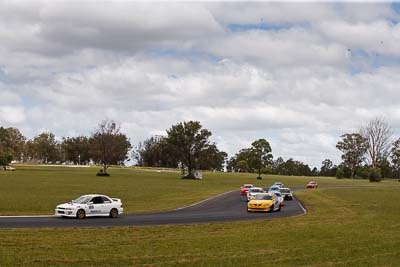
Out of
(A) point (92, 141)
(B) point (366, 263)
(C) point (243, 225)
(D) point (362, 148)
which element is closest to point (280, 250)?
(B) point (366, 263)

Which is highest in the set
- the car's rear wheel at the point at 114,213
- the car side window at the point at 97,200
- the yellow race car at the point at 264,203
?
the car side window at the point at 97,200

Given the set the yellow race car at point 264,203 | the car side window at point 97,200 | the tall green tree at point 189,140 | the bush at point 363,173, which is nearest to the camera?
the car side window at point 97,200

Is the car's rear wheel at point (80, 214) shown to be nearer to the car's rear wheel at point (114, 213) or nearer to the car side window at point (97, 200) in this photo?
the car side window at point (97, 200)

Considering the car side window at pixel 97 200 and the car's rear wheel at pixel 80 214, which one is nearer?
the car's rear wheel at pixel 80 214

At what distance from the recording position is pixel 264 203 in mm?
41250

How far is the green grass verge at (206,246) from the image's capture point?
15.8m

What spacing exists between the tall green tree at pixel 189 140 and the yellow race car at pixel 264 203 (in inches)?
3584

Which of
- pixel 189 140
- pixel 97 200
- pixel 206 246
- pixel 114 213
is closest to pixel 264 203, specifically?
pixel 114 213

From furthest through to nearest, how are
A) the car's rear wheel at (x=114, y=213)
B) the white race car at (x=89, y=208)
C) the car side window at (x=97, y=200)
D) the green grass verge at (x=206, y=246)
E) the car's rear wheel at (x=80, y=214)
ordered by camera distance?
the car's rear wheel at (x=114, y=213) → the car side window at (x=97, y=200) → the car's rear wheel at (x=80, y=214) → the white race car at (x=89, y=208) → the green grass verge at (x=206, y=246)

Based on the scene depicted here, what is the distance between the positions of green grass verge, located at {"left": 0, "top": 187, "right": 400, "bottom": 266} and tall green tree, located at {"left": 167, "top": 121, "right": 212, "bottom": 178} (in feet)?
349

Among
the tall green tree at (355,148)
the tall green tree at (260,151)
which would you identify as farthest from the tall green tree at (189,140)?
the tall green tree at (355,148)

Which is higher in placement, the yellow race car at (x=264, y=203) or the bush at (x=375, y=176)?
the bush at (x=375, y=176)

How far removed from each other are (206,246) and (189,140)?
376ft

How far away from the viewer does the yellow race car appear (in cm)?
4112
